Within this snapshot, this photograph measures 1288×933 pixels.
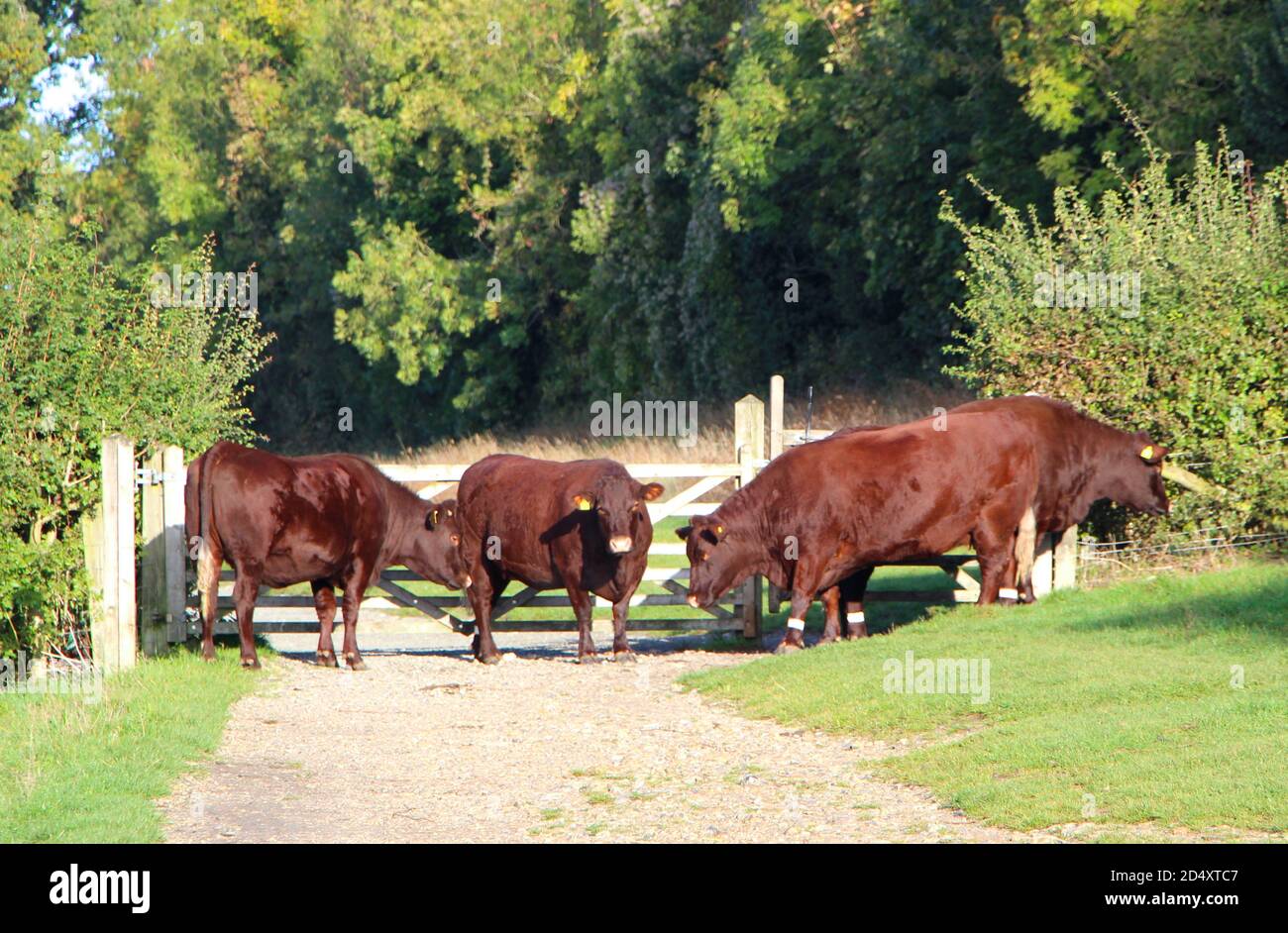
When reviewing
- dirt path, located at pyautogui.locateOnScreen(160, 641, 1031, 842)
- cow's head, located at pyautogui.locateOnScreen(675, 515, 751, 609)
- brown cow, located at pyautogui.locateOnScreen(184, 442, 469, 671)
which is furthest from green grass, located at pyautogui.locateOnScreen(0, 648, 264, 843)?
cow's head, located at pyautogui.locateOnScreen(675, 515, 751, 609)

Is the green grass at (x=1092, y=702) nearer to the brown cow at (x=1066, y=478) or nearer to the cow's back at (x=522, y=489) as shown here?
the brown cow at (x=1066, y=478)

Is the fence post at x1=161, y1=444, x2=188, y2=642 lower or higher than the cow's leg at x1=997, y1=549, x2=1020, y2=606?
higher

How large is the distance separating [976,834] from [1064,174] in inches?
898

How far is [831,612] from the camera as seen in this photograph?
16.1 m

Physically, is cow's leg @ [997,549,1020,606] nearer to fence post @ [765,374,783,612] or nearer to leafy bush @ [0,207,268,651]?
fence post @ [765,374,783,612]

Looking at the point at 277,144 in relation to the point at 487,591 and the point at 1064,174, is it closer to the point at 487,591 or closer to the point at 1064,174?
the point at 1064,174

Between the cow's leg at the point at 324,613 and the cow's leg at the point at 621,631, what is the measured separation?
2.64 metres

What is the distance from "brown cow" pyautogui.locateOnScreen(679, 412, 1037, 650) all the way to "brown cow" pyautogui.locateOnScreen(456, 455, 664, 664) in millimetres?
866

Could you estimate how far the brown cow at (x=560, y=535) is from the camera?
16016mm

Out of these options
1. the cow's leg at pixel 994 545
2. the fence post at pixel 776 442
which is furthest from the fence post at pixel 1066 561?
the fence post at pixel 776 442

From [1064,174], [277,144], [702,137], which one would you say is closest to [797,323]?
[702,137]

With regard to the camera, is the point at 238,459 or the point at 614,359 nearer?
the point at 238,459

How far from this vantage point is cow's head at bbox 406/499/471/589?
56.9 feet

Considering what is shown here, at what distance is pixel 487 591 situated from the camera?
55.7 ft
